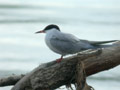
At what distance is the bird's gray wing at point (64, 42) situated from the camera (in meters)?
5.01

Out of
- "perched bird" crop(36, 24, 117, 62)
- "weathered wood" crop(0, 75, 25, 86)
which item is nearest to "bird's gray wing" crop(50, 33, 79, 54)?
"perched bird" crop(36, 24, 117, 62)

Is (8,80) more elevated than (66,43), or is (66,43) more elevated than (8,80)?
(66,43)

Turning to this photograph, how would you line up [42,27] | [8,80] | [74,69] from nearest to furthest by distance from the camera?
→ [74,69], [8,80], [42,27]

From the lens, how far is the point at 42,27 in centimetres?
1015

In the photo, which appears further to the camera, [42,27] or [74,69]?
[42,27]

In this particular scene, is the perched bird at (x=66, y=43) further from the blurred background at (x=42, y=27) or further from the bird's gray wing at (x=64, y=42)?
the blurred background at (x=42, y=27)

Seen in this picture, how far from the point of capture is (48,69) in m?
4.95

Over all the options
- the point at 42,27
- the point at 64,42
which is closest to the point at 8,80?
the point at 64,42

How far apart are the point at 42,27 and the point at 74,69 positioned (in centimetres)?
522

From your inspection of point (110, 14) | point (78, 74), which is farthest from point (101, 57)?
point (110, 14)

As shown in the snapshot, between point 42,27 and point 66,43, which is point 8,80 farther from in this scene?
point 42,27

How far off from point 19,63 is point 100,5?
602cm

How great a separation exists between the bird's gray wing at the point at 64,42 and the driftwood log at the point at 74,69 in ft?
0.36

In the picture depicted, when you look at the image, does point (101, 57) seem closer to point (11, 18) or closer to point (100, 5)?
point (11, 18)
